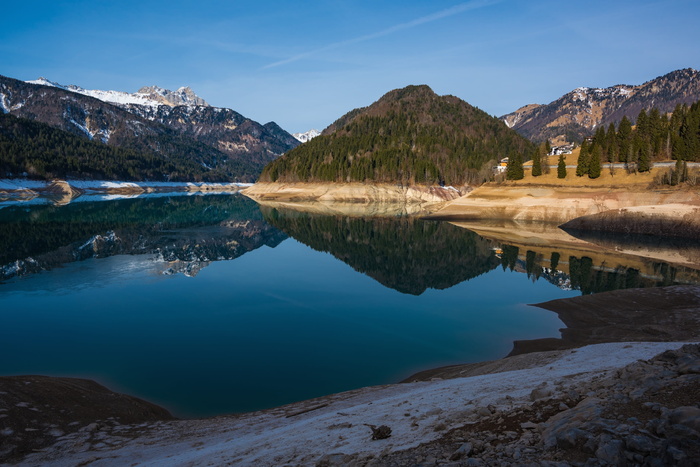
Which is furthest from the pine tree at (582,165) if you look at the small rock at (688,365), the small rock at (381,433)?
the small rock at (381,433)

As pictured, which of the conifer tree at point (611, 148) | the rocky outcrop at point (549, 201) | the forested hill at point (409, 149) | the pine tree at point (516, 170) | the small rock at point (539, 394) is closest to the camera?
the small rock at point (539, 394)

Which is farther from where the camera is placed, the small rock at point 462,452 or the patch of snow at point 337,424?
the patch of snow at point 337,424

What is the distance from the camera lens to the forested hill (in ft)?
440

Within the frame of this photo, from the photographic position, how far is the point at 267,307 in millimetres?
27281

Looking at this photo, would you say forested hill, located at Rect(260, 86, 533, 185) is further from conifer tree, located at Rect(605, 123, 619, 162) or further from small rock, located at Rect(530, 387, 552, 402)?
small rock, located at Rect(530, 387, 552, 402)

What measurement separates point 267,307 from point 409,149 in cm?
13236

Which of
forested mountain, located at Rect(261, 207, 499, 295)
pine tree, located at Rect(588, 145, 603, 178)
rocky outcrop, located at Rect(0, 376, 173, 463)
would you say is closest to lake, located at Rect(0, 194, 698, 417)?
forested mountain, located at Rect(261, 207, 499, 295)

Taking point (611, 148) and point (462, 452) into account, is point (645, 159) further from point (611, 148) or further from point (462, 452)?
point (462, 452)

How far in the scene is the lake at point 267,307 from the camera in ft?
56.9

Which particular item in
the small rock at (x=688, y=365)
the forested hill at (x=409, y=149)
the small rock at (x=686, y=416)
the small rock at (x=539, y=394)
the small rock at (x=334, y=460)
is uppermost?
the forested hill at (x=409, y=149)

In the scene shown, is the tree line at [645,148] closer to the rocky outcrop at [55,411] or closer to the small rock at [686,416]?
the small rock at [686,416]

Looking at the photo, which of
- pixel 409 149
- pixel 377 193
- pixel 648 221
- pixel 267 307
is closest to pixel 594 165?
pixel 648 221

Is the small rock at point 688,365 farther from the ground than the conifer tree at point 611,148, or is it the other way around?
the conifer tree at point 611,148

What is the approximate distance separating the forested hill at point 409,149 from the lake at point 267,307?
8133 cm
